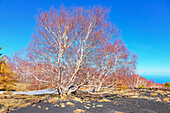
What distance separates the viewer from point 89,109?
17.2ft

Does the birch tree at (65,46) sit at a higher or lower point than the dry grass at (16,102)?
higher

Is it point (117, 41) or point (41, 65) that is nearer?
point (41, 65)

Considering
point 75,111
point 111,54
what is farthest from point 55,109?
point 111,54

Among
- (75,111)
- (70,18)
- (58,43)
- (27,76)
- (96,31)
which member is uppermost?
(70,18)

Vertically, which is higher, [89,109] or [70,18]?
[70,18]

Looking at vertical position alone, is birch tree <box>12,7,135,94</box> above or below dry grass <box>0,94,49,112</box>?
above

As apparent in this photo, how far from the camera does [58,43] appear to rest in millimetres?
8258

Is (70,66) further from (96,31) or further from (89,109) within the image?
(89,109)

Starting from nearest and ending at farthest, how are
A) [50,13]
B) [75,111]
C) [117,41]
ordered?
[75,111]
[50,13]
[117,41]

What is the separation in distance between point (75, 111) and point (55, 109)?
85 centimetres

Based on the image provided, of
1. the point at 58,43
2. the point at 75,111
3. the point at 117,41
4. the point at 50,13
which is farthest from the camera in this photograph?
the point at 117,41

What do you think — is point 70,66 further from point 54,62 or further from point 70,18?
point 70,18

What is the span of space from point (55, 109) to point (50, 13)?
17.9 feet

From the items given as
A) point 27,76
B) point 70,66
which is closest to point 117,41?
point 70,66
